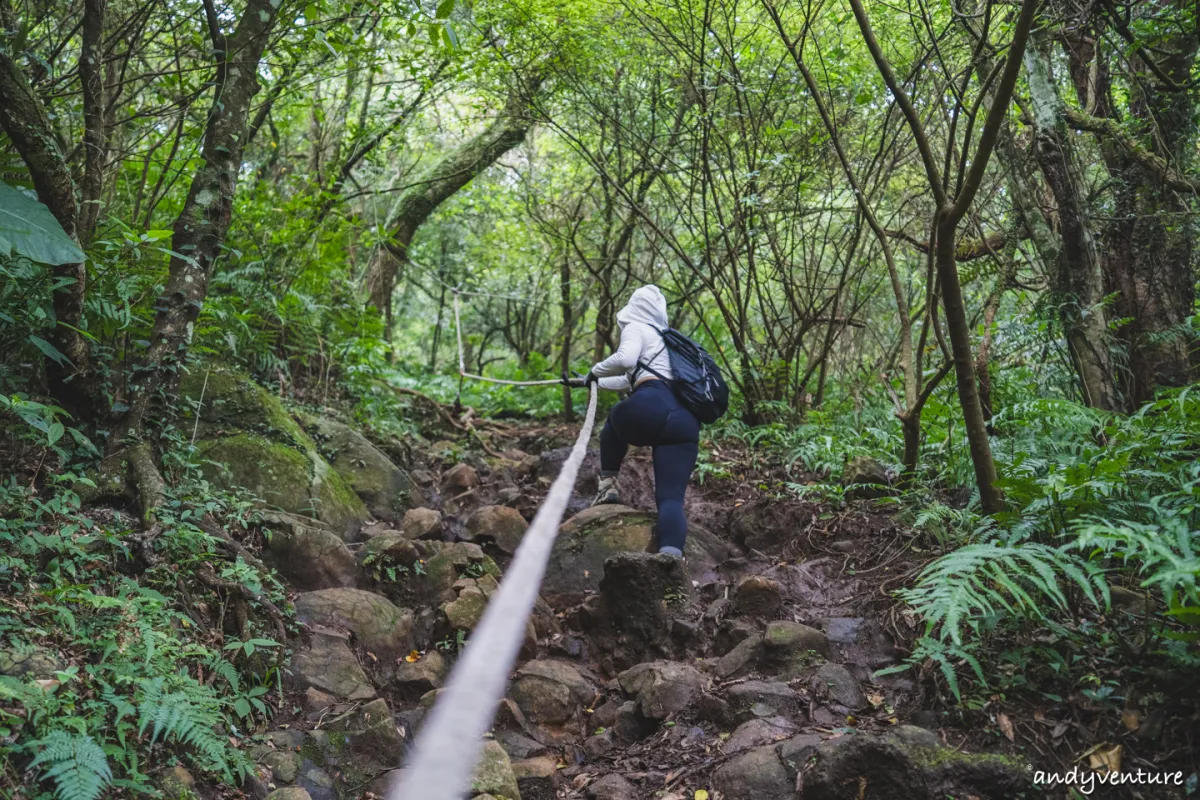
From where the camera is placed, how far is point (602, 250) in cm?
990

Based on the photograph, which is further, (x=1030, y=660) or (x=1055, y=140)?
(x=1055, y=140)

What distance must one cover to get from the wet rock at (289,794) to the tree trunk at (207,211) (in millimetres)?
2101

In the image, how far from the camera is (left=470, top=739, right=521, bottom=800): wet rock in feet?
8.57

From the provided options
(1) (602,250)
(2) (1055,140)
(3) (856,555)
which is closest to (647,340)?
(3) (856,555)

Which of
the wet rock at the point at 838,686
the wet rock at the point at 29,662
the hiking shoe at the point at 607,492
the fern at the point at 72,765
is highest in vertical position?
the hiking shoe at the point at 607,492

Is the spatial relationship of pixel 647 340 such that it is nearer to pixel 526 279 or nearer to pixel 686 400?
pixel 686 400

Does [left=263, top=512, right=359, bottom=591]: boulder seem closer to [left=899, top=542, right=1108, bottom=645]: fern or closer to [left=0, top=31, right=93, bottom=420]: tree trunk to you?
[left=0, top=31, right=93, bottom=420]: tree trunk

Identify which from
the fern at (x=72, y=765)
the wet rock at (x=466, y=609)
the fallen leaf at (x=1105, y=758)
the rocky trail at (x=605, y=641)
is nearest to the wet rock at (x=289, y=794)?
the rocky trail at (x=605, y=641)

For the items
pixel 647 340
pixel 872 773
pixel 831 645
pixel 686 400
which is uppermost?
pixel 647 340

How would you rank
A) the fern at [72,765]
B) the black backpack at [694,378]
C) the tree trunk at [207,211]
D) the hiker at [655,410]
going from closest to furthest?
the fern at [72,765] < the tree trunk at [207,211] < the hiker at [655,410] < the black backpack at [694,378]

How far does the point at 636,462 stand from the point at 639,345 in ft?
6.44

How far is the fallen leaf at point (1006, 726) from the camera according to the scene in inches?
91.0

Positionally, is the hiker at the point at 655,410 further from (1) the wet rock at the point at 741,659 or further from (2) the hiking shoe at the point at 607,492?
(1) the wet rock at the point at 741,659

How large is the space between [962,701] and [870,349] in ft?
31.5
